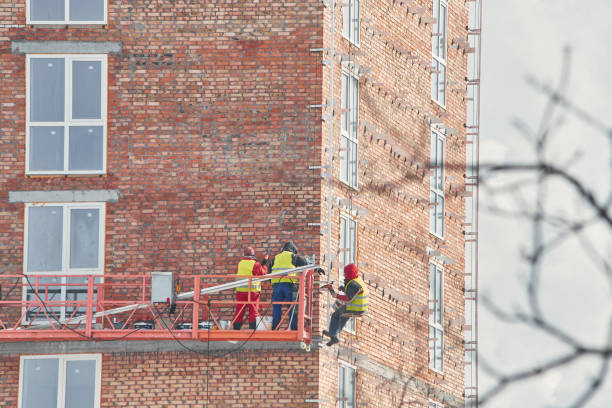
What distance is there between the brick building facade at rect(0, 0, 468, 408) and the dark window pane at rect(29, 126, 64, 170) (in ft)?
0.09

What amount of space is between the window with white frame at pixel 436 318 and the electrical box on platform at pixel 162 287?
901 cm

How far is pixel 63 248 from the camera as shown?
89.5ft

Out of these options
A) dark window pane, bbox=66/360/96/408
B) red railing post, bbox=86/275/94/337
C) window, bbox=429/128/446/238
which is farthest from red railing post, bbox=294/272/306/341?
window, bbox=429/128/446/238

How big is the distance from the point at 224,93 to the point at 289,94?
1.26m

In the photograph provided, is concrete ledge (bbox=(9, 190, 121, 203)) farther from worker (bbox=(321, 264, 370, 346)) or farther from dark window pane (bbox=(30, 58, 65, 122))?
worker (bbox=(321, 264, 370, 346))

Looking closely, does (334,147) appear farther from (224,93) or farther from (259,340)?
(259,340)

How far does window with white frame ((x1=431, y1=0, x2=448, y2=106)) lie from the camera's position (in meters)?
33.4

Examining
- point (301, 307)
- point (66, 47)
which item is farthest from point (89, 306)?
point (66, 47)

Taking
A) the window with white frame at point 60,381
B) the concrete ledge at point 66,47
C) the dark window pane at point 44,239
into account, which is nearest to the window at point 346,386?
the window with white frame at point 60,381

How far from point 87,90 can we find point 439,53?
9686 mm

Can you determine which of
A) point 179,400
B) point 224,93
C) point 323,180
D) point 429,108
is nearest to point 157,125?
point 224,93

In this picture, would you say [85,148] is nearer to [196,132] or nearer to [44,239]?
[44,239]

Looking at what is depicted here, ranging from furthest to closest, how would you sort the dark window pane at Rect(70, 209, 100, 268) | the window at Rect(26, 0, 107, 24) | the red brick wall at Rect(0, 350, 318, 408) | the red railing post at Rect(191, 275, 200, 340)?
1. the window at Rect(26, 0, 107, 24)
2. the dark window pane at Rect(70, 209, 100, 268)
3. the red brick wall at Rect(0, 350, 318, 408)
4. the red railing post at Rect(191, 275, 200, 340)

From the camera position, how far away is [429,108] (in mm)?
32938
